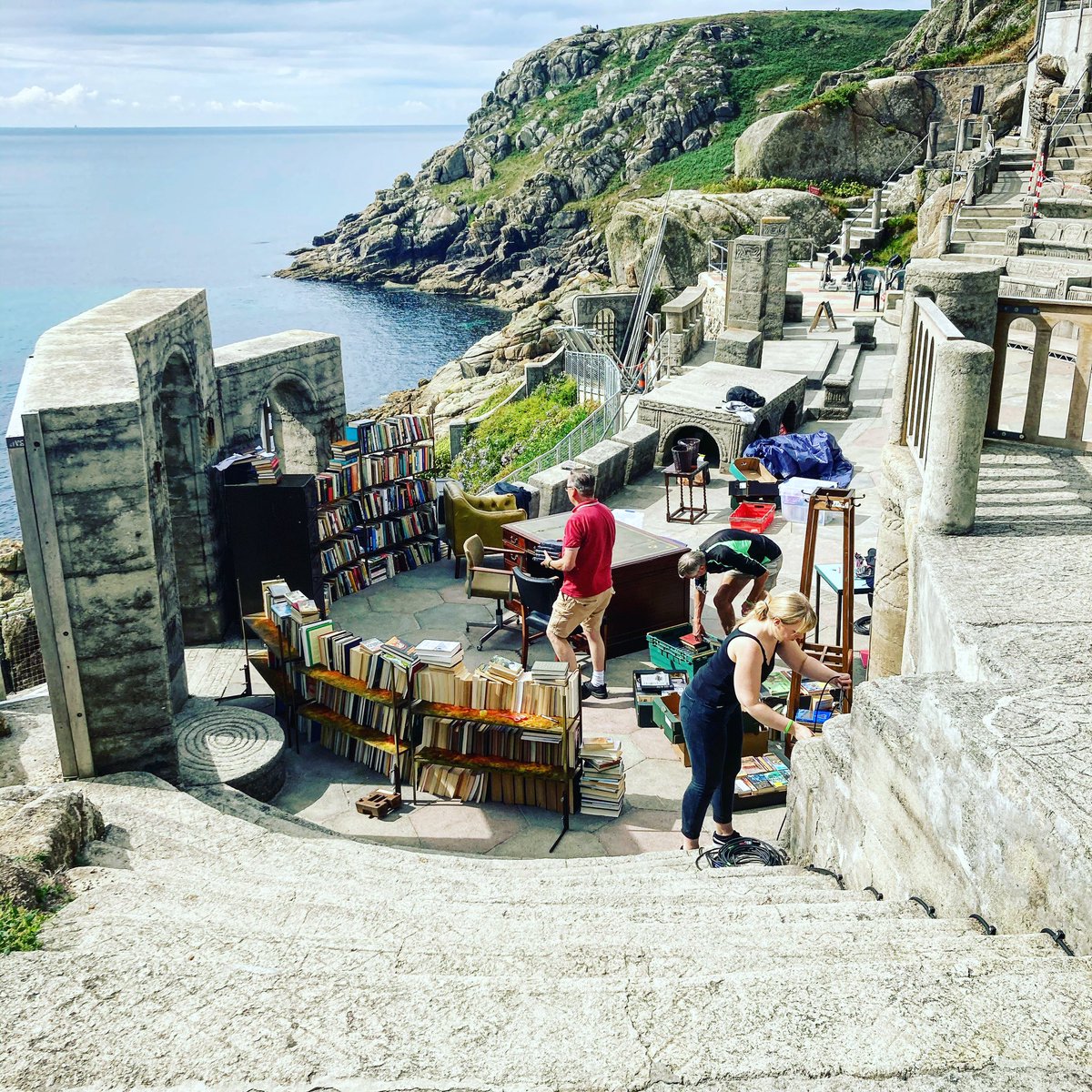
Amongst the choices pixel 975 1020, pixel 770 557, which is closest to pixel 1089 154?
pixel 770 557

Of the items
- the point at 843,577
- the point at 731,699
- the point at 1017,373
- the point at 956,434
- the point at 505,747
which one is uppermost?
the point at 956,434

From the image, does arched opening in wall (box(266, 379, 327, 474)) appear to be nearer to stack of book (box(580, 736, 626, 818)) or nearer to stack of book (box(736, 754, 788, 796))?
stack of book (box(580, 736, 626, 818))

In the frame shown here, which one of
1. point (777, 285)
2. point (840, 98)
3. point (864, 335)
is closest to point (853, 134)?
point (840, 98)

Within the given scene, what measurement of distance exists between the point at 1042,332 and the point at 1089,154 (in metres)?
20.7

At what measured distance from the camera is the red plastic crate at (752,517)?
12305 mm

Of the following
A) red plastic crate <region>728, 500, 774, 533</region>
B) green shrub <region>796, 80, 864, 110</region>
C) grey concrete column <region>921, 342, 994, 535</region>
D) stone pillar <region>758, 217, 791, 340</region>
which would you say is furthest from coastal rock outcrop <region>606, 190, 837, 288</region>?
grey concrete column <region>921, 342, 994, 535</region>

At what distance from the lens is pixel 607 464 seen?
46.0 feet

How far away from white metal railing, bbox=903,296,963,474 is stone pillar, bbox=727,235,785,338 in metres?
14.1

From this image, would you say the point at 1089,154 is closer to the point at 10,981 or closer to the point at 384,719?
the point at 384,719

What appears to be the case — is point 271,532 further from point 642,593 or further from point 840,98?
point 840,98

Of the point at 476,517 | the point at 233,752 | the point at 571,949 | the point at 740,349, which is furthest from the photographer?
the point at 740,349

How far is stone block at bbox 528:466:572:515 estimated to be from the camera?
12.6 m

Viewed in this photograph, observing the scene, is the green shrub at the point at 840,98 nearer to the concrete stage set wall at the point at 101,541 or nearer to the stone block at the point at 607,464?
the stone block at the point at 607,464

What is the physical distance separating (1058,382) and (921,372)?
19.9ft
